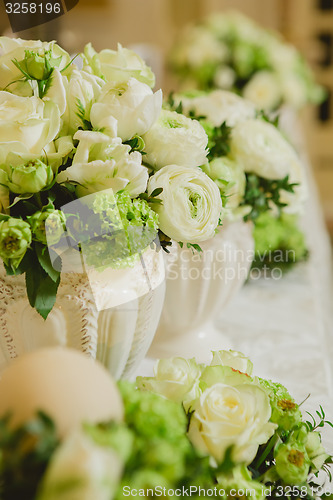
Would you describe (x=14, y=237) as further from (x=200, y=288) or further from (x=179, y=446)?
(x=200, y=288)

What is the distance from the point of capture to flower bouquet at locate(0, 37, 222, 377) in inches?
21.0

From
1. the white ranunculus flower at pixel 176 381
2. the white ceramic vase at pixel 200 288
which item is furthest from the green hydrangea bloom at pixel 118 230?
the white ceramic vase at pixel 200 288

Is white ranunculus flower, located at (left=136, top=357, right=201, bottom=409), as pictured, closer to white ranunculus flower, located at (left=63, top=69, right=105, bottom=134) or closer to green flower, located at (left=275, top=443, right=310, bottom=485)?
green flower, located at (left=275, top=443, right=310, bottom=485)

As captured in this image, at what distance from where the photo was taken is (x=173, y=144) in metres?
0.61

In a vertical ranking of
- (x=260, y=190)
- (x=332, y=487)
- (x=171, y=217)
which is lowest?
(x=332, y=487)

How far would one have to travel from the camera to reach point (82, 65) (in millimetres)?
643

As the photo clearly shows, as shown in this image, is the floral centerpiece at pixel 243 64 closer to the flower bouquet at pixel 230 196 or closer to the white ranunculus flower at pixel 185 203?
the flower bouquet at pixel 230 196

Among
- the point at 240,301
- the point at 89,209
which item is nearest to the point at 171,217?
the point at 89,209

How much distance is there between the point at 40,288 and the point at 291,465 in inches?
12.3

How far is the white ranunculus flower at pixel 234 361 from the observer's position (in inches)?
22.5

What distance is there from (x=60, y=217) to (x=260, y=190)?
459mm

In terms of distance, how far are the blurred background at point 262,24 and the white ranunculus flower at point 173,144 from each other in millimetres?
2787

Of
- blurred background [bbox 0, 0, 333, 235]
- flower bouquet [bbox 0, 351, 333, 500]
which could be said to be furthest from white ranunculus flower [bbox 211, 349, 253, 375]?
blurred background [bbox 0, 0, 333, 235]

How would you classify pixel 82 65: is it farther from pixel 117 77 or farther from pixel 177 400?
pixel 177 400
